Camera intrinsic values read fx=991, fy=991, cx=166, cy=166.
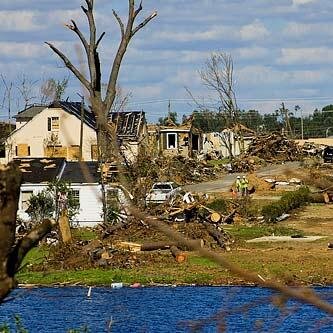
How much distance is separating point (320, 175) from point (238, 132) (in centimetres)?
6462

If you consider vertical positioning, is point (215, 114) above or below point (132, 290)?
above

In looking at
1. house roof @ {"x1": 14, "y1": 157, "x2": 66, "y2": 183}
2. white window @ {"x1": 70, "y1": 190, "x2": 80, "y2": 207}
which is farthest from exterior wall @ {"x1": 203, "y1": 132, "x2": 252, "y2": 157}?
white window @ {"x1": 70, "y1": 190, "x2": 80, "y2": 207}

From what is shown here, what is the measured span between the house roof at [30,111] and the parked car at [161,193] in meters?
25.6

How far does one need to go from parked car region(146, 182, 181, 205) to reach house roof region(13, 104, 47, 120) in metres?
25.6

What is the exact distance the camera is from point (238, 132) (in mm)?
67062

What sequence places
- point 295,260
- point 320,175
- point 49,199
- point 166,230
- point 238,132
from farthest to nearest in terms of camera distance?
point 238,132
point 49,199
point 295,260
point 320,175
point 166,230

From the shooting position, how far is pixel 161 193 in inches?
1479

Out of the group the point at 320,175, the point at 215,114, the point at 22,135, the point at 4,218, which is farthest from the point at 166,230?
the point at 215,114

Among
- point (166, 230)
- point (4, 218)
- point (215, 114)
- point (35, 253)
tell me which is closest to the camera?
point (166, 230)

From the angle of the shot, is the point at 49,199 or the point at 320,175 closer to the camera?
the point at 320,175

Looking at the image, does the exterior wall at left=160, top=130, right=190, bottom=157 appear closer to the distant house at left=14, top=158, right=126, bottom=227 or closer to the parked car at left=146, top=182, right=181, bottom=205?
the parked car at left=146, top=182, right=181, bottom=205

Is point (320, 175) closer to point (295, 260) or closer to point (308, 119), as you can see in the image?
point (295, 260)

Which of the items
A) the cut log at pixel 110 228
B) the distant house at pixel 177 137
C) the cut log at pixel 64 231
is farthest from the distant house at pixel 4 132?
the cut log at pixel 64 231

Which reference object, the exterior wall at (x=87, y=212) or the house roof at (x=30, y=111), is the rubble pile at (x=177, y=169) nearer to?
the exterior wall at (x=87, y=212)
